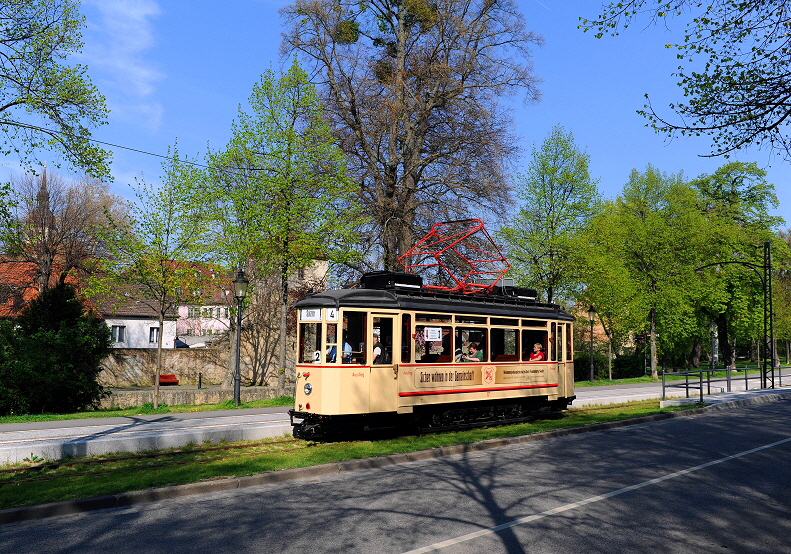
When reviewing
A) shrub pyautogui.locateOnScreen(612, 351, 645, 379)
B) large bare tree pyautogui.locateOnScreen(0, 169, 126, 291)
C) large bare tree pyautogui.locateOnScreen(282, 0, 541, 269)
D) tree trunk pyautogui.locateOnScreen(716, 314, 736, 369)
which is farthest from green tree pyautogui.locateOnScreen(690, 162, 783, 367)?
large bare tree pyautogui.locateOnScreen(0, 169, 126, 291)

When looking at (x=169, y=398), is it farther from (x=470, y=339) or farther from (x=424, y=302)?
(x=424, y=302)

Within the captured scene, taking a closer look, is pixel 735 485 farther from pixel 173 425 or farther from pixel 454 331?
pixel 173 425

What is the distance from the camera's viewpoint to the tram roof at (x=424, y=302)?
44.2 feet

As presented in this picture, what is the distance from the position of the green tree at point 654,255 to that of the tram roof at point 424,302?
77.3 feet

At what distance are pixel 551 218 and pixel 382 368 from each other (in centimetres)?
2628

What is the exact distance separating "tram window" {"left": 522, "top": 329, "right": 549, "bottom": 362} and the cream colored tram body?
32 millimetres

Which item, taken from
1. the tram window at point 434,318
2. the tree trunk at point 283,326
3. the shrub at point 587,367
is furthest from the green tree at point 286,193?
the shrub at point 587,367

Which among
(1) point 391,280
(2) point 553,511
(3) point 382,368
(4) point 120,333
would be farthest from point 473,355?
(4) point 120,333

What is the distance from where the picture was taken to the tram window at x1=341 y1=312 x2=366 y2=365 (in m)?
13.4

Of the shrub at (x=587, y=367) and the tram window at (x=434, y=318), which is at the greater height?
the tram window at (x=434, y=318)

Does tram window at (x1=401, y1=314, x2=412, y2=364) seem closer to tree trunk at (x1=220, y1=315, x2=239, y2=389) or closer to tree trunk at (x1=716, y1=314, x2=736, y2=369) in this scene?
tree trunk at (x1=220, y1=315, x2=239, y2=389)

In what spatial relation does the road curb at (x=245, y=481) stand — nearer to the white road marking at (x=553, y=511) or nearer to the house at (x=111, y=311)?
the white road marking at (x=553, y=511)

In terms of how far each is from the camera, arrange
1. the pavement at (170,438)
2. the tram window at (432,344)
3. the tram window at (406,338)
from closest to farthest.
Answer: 1. the pavement at (170,438)
2. the tram window at (406,338)
3. the tram window at (432,344)

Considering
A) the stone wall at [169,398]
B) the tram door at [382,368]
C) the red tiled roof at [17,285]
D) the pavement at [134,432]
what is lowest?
the stone wall at [169,398]
